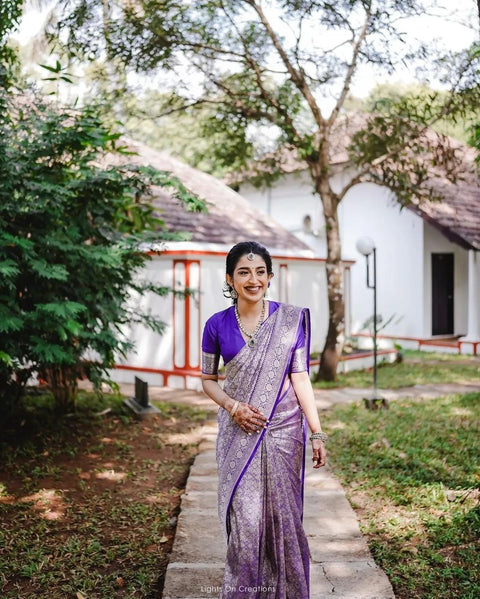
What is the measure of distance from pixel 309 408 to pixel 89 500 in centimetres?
275

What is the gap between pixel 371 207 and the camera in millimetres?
16875

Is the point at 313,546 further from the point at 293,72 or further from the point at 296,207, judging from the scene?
the point at 296,207

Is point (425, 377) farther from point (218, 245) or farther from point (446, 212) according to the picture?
point (446, 212)

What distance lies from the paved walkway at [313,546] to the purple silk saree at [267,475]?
65cm

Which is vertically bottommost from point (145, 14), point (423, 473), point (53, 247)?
point (423, 473)

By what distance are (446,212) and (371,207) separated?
83.1 inches

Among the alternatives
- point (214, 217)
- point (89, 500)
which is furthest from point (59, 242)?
point (214, 217)

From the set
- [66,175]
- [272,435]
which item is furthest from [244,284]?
[66,175]

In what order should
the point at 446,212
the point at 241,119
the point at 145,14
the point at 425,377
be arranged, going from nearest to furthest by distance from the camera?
the point at 145,14 → the point at 241,119 → the point at 425,377 → the point at 446,212

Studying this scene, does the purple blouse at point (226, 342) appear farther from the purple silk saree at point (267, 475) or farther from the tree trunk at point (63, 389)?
the tree trunk at point (63, 389)

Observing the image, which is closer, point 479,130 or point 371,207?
point 479,130

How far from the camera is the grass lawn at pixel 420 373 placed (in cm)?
1095

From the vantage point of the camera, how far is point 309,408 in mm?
3098

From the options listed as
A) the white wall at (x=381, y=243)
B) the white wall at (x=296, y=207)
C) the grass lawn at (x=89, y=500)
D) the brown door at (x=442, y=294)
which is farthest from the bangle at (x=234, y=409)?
the white wall at (x=296, y=207)
